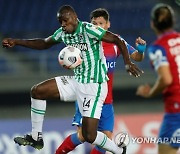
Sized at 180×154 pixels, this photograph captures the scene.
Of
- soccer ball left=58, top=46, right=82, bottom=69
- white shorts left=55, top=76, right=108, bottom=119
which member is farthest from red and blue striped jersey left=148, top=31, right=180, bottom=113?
white shorts left=55, top=76, right=108, bottom=119

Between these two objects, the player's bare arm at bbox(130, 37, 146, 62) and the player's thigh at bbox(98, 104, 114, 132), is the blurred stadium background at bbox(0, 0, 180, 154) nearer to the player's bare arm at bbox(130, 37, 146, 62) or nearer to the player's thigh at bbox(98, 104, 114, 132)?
the player's thigh at bbox(98, 104, 114, 132)

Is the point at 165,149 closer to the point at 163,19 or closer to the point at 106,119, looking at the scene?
the point at 163,19

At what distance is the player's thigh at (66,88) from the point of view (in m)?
6.62

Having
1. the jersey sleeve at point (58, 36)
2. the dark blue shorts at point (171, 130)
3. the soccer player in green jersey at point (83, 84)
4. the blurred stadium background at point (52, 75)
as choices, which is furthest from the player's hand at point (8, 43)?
the blurred stadium background at point (52, 75)

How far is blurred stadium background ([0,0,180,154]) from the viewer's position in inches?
384

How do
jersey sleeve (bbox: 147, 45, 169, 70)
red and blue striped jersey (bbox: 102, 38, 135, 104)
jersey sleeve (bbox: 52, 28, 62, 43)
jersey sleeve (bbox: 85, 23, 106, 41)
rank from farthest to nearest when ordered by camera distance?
red and blue striped jersey (bbox: 102, 38, 135, 104)
jersey sleeve (bbox: 52, 28, 62, 43)
jersey sleeve (bbox: 85, 23, 106, 41)
jersey sleeve (bbox: 147, 45, 169, 70)

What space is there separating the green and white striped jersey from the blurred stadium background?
10.1ft

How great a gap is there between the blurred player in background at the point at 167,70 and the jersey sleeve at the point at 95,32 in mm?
1308

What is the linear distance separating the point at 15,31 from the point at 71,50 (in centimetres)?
731

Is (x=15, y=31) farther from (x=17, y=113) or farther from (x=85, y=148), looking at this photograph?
(x=85, y=148)

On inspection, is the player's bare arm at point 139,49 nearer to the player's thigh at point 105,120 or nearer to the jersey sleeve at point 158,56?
the player's thigh at point 105,120

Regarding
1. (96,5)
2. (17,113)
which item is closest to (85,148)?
(17,113)

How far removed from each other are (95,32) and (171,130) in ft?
5.47

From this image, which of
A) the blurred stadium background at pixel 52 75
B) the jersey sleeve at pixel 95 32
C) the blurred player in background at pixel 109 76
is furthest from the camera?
the blurred stadium background at pixel 52 75
